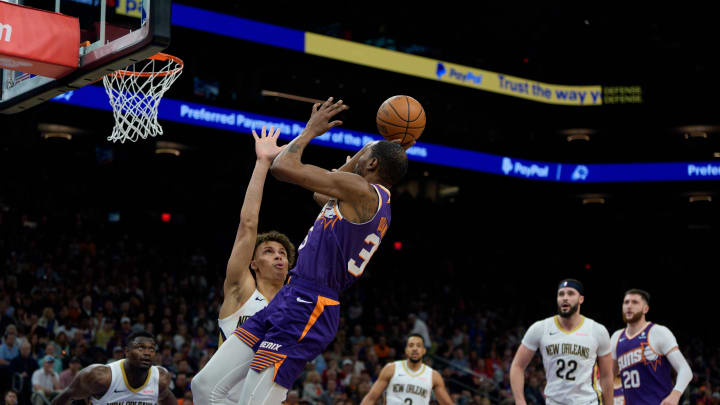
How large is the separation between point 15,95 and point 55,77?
504 mm

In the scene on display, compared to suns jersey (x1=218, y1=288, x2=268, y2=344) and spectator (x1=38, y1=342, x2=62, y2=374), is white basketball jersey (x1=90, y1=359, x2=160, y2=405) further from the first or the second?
spectator (x1=38, y1=342, x2=62, y2=374)

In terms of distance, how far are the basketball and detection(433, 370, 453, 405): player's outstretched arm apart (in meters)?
5.54

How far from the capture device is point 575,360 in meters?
8.42

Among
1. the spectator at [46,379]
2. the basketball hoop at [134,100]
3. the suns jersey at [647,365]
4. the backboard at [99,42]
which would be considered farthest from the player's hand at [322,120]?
the spectator at [46,379]

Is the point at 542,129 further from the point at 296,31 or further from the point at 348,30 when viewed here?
the point at 296,31

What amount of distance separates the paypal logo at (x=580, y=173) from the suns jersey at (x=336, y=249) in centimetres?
1972

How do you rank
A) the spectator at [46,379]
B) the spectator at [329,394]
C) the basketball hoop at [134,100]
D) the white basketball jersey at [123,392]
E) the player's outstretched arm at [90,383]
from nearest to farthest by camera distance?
the basketball hoop at [134,100]
the player's outstretched arm at [90,383]
the white basketball jersey at [123,392]
the spectator at [46,379]
the spectator at [329,394]

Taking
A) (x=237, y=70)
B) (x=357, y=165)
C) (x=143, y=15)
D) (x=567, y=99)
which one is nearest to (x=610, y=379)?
(x=357, y=165)

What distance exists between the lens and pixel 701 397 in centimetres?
1798

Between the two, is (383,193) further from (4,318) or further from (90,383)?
(4,318)

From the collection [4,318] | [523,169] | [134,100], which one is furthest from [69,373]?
[523,169]

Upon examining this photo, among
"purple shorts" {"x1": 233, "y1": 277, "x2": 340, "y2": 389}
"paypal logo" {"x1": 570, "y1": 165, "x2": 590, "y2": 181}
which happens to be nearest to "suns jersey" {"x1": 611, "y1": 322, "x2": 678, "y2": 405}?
"purple shorts" {"x1": 233, "y1": 277, "x2": 340, "y2": 389}

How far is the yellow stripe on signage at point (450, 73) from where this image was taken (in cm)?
2028

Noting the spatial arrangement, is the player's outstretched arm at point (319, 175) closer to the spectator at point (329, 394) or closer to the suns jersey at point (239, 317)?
the suns jersey at point (239, 317)
